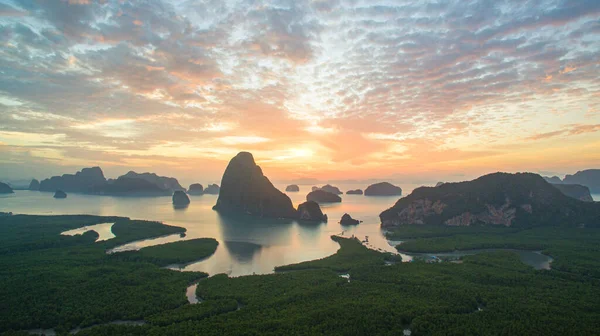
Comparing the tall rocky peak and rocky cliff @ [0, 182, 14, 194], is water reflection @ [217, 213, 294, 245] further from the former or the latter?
rocky cliff @ [0, 182, 14, 194]

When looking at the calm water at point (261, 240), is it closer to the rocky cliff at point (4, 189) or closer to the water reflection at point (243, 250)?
the water reflection at point (243, 250)

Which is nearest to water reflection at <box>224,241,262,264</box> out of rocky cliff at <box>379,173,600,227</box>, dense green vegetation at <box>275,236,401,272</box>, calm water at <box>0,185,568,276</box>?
calm water at <box>0,185,568,276</box>

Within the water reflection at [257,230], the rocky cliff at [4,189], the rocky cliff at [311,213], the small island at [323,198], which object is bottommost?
the water reflection at [257,230]

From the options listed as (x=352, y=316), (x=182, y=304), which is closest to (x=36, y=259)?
(x=182, y=304)

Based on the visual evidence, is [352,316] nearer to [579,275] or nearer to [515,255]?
[579,275]

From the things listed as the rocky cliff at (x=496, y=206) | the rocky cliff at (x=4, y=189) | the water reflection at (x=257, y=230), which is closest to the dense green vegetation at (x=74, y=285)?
the water reflection at (x=257, y=230)

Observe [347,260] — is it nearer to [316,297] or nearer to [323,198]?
[316,297]
